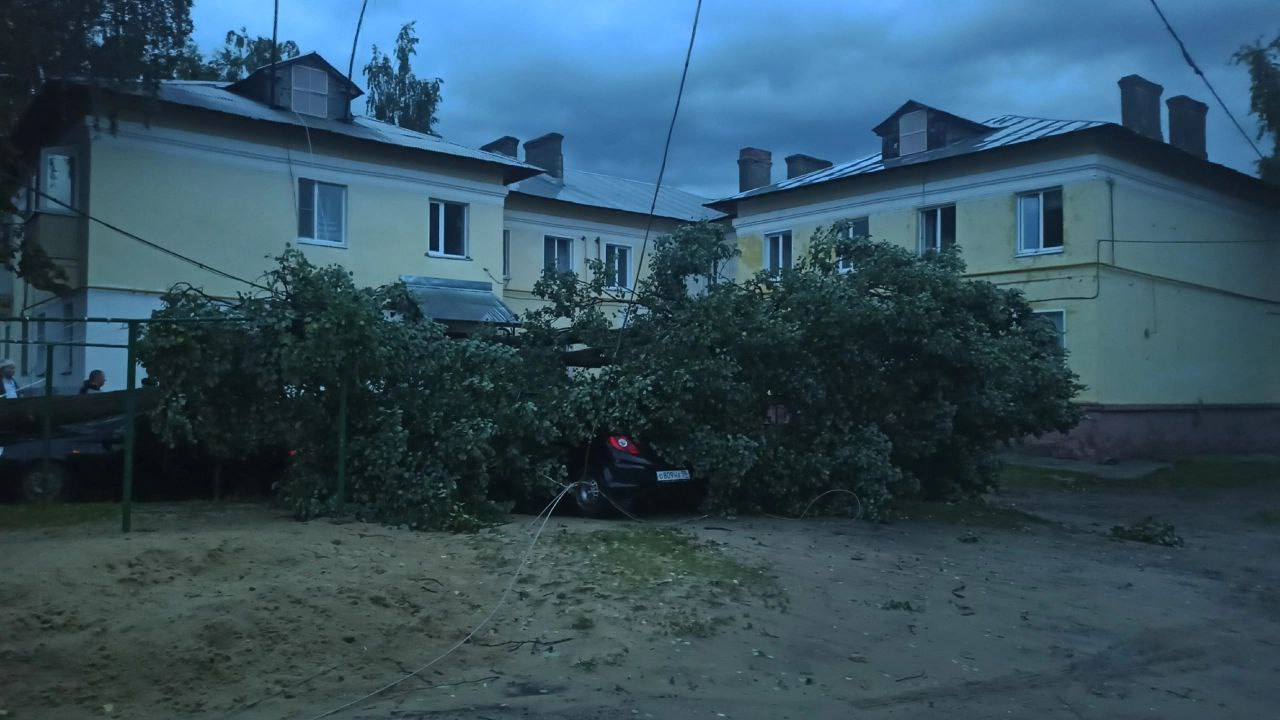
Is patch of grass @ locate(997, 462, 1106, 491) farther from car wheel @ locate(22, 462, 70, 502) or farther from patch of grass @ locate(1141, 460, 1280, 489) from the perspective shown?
car wheel @ locate(22, 462, 70, 502)

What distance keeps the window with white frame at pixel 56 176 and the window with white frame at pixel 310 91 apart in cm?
476

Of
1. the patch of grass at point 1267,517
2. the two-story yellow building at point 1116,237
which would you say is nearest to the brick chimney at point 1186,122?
the two-story yellow building at point 1116,237

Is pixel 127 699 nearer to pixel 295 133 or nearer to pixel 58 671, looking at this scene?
pixel 58 671

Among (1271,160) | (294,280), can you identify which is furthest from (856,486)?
(1271,160)

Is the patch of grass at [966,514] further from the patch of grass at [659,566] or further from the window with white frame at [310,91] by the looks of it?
the window with white frame at [310,91]

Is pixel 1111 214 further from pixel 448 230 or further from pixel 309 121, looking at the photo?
pixel 309 121

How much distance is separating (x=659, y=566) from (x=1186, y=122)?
24.9m

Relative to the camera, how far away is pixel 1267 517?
1351 cm

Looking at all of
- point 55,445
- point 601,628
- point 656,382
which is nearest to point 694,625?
point 601,628

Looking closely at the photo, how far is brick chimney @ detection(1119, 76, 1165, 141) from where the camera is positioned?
82.6 feet

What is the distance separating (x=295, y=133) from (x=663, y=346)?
42.9 ft

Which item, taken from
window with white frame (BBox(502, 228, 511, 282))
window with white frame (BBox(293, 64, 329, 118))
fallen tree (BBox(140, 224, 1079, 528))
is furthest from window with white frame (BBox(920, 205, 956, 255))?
window with white frame (BBox(293, 64, 329, 118))

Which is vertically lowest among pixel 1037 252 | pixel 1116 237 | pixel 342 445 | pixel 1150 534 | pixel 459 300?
pixel 1150 534

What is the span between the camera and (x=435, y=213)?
23.9 meters
